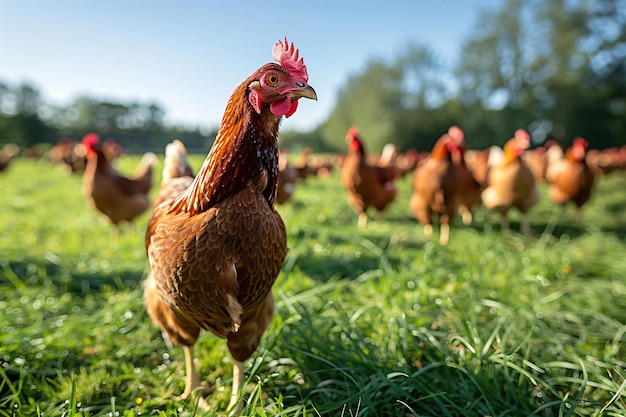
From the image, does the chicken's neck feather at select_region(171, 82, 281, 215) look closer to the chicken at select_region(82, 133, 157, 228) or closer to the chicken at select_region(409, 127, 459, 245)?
the chicken at select_region(409, 127, 459, 245)

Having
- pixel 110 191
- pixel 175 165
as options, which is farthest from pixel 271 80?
pixel 110 191

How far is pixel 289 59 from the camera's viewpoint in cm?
131

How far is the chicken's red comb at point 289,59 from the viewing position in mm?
1292

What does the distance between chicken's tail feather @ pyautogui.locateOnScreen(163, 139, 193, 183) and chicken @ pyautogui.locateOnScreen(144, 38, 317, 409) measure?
2.74 feet

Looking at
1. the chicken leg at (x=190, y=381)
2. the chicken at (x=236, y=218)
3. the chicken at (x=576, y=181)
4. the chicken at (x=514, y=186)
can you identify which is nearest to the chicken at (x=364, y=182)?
the chicken at (x=514, y=186)

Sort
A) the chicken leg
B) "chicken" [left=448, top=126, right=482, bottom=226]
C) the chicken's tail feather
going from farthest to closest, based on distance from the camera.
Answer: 1. "chicken" [left=448, top=126, right=482, bottom=226]
2. the chicken's tail feather
3. the chicken leg

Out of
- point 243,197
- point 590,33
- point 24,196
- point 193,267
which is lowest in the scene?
point 24,196

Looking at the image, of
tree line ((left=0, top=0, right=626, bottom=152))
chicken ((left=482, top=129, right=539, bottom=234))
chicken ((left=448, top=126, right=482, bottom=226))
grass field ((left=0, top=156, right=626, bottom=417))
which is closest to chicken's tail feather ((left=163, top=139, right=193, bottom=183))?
grass field ((left=0, top=156, right=626, bottom=417))

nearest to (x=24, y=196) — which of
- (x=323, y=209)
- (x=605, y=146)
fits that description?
(x=323, y=209)

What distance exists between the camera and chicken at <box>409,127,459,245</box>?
4496mm

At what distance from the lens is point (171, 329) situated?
1.68m

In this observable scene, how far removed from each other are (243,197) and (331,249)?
8.97 feet

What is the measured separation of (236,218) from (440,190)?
3728 mm

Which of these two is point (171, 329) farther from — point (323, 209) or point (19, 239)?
point (323, 209)
